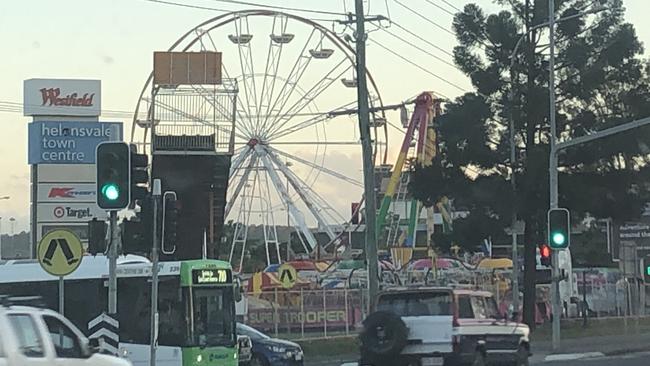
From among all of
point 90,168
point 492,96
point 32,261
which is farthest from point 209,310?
point 90,168

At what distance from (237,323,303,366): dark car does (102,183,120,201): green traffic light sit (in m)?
8.81

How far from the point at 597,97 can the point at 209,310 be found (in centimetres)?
2433

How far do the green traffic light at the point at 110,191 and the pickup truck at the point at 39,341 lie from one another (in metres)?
2.93

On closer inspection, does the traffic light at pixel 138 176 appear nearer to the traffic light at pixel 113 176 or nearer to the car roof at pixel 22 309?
the traffic light at pixel 113 176

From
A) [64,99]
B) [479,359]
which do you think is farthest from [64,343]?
[64,99]

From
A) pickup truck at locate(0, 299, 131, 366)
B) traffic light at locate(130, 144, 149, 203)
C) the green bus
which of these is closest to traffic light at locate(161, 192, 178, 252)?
traffic light at locate(130, 144, 149, 203)

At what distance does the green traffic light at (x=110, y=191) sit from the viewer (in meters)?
18.1

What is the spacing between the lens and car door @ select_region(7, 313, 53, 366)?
14172mm

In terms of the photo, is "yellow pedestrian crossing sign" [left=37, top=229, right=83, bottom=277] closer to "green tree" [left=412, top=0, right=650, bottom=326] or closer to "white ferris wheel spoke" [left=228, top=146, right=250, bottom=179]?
"green tree" [left=412, top=0, right=650, bottom=326]

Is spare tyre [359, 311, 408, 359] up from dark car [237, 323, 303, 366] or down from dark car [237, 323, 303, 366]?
up

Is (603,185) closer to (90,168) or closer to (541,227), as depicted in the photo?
(541,227)

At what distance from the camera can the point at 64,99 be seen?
6625cm

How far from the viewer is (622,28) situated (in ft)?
150

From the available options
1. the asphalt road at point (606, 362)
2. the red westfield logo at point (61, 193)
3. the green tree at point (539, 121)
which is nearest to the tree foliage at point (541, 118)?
the green tree at point (539, 121)
